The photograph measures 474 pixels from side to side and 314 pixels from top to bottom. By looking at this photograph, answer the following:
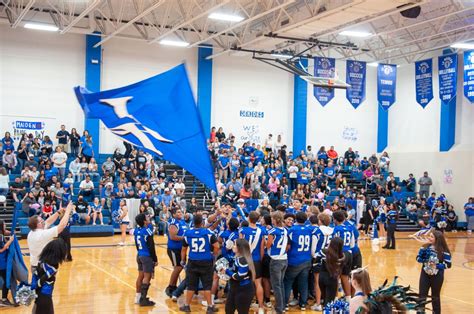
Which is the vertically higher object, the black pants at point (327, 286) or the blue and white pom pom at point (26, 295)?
the blue and white pom pom at point (26, 295)

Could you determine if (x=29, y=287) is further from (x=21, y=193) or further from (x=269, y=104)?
(x=269, y=104)

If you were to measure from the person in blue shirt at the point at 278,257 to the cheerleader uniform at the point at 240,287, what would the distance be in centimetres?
176

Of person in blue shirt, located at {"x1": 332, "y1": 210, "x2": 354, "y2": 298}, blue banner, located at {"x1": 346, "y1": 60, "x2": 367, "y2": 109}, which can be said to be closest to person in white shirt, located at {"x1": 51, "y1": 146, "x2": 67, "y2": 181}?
blue banner, located at {"x1": 346, "y1": 60, "x2": 367, "y2": 109}

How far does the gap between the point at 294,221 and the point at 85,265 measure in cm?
610

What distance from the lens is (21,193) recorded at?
68.1ft

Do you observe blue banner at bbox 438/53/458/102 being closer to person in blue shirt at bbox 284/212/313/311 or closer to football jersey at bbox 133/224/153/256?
person in blue shirt at bbox 284/212/313/311

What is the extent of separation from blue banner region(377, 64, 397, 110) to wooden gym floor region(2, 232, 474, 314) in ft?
26.8

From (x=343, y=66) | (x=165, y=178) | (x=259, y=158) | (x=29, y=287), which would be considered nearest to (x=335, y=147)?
(x=343, y=66)

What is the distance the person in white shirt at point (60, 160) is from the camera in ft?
72.5

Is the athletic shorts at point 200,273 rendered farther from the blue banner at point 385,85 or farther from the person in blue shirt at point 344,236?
the blue banner at point 385,85

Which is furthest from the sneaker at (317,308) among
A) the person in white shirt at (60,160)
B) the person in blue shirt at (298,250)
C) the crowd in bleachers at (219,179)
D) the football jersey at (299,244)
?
the person in white shirt at (60,160)

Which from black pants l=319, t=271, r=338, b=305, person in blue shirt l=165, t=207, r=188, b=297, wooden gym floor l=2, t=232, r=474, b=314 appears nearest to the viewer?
black pants l=319, t=271, r=338, b=305

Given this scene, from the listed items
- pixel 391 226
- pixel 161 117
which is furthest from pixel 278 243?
pixel 391 226

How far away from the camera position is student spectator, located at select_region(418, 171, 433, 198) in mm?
28656
